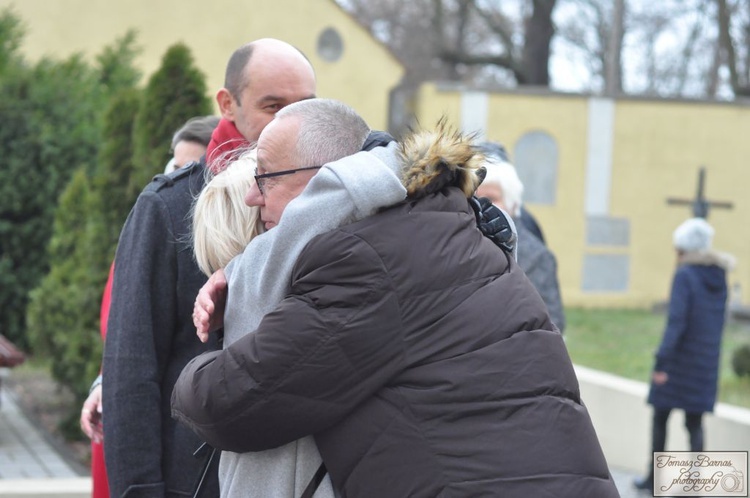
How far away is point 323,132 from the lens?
1.99 meters

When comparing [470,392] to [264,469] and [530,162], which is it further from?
[530,162]

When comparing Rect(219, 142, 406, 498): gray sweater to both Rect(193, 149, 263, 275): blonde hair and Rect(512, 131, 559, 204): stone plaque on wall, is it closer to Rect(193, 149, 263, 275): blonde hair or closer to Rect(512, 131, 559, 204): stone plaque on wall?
Rect(193, 149, 263, 275): blonde hair

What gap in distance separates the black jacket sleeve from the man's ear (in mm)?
911

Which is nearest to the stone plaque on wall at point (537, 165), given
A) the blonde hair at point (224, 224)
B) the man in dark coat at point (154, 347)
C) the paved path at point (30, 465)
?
the paved path at point (30, 465)

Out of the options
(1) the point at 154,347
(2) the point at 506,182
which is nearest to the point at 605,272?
(2) the point at 506,182

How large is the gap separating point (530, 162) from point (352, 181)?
757 inches

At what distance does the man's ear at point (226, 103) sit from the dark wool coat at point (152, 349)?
0.32m

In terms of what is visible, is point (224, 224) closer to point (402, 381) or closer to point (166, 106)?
point (402, 381)

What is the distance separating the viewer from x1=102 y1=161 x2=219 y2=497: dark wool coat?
2.29 meters

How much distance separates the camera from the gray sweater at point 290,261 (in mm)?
1848

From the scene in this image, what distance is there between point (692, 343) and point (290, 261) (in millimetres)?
5305

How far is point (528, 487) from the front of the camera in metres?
1.77

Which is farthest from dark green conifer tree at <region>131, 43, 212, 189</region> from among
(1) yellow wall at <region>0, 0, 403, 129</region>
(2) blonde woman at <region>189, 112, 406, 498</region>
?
(1) yellow wall at <region>0, 0, 403, 129</region>

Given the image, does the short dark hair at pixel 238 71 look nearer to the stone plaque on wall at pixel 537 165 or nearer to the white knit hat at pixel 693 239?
the white knit hat at pixel 693 239
